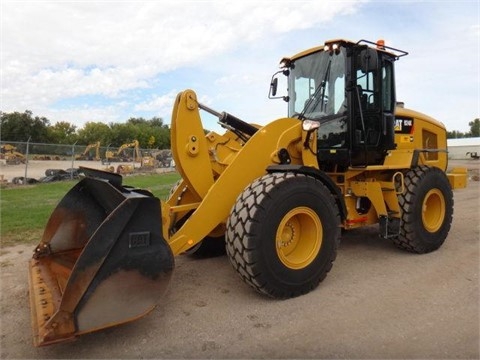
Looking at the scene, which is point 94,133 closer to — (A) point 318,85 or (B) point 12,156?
(B) point 12,156

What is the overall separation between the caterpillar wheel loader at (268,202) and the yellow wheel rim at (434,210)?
0.02 meters

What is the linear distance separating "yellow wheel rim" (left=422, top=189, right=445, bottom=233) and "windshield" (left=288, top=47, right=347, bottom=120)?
6.43 feet

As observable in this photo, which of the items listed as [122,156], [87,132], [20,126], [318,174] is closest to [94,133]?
[87,132]

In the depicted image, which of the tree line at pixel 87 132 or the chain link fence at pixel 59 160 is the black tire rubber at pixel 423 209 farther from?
the tree line at pixel 87 132

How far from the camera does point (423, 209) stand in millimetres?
5578

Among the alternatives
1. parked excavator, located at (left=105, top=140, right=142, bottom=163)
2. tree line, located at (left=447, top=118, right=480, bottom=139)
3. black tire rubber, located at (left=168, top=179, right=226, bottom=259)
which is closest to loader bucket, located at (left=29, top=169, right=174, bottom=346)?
black tire rubber, located at (left=168, top=179, right=226, bottom=259)

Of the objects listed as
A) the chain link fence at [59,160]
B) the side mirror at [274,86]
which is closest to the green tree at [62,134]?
the chain link fence at [59,160]

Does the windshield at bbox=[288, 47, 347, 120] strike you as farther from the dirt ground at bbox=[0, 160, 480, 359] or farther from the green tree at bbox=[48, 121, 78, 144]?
the green tree at bbox=[48, 121, 78, 144]

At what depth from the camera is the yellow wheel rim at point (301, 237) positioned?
163 inches

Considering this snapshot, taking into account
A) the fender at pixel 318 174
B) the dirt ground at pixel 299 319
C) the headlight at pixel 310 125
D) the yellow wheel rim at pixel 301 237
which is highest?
the headlight at pixel 310 125

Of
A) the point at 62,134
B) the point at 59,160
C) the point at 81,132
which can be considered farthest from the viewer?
the point at 81,132

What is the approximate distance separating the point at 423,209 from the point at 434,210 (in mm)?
506

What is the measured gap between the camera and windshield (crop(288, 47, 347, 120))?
202 inches

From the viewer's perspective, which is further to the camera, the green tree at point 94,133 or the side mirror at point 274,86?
the green tree at point 94,133
